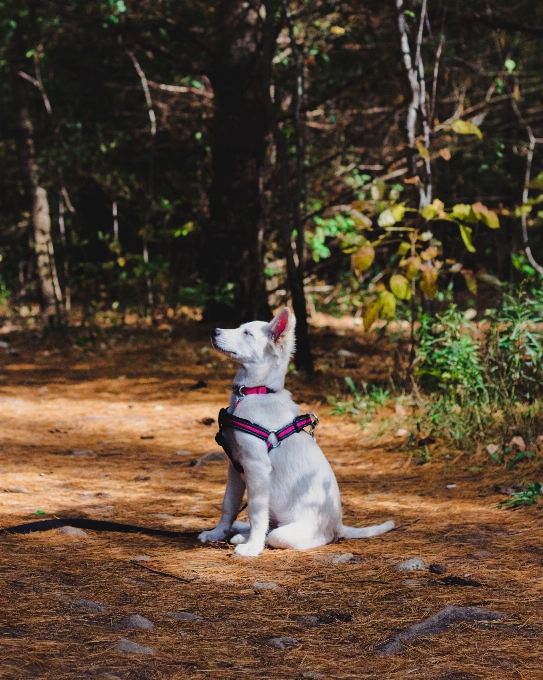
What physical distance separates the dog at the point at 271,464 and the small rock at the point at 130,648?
1172mm

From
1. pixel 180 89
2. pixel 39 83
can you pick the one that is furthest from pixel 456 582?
pixel 39 83

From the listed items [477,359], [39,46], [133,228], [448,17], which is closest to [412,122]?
[477,359]

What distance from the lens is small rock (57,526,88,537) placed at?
148 inches

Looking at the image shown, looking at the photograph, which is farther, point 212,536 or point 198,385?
point 198,385

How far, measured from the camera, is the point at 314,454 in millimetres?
3852

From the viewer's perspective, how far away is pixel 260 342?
388 cm

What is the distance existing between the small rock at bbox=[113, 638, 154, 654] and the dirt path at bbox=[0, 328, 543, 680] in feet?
0.12

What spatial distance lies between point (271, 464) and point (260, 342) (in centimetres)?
58

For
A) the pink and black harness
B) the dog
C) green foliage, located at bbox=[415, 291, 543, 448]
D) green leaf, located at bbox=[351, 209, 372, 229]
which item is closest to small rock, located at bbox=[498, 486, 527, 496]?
green foliage, located at bbox=[415, 291, 543, 448]

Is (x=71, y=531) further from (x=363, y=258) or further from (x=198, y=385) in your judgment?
(x=198, y=385)

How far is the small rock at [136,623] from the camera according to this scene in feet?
8.61

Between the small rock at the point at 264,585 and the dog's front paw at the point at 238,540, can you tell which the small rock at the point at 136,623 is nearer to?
the small rock at the point at 264,585

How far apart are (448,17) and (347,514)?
6.79 metres

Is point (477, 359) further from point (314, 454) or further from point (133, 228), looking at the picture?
point (133, 228)
